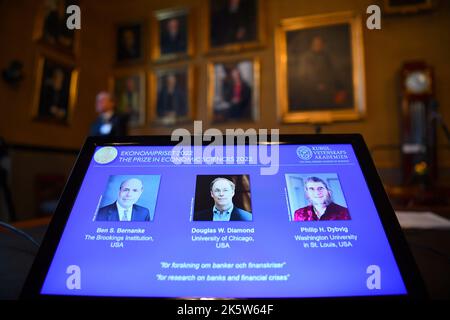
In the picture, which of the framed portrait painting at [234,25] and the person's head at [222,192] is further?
the framed portrait painting at [234,25]

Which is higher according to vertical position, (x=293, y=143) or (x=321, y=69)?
(x=321, y=69)

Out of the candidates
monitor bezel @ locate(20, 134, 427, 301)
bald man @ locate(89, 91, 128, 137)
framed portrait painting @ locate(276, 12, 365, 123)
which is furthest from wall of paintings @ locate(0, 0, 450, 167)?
monitor bezel @ locate(20, 134, 427, 301)

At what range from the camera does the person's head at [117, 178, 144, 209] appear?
39 cm

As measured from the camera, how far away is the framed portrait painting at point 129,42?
3340 mm

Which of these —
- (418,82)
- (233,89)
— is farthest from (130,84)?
(418,82)

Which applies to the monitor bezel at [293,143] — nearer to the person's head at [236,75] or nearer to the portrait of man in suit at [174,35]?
the person's head at [236,75]

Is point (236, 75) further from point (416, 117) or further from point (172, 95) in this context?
point (416, 117)

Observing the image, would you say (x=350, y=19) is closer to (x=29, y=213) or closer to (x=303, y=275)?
(x=303, y=275)

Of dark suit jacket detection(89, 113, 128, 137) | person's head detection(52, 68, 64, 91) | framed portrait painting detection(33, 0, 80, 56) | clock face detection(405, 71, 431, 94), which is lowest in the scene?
dark suit jacket detection(89, 113, 128, 137)

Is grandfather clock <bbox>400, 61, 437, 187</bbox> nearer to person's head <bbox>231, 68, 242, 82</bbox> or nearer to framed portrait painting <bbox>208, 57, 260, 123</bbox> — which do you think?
framed portrait painting <bbox>208, 57, 260, 123</bbox>

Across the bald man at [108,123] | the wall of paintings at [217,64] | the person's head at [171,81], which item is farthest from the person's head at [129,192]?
the person's head at [171,81]

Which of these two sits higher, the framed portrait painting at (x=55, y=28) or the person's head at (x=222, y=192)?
the framed portrait painting at (x=55, y=28)

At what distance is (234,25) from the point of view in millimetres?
2988

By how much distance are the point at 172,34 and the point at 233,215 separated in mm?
3215
